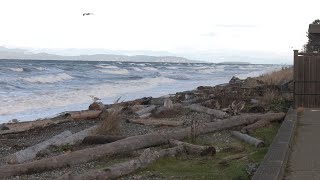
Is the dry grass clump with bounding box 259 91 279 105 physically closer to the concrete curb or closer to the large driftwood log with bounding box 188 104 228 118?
the large driftwood log with bounding box 188 104 228 118

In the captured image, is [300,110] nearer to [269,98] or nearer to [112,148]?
[269,98]

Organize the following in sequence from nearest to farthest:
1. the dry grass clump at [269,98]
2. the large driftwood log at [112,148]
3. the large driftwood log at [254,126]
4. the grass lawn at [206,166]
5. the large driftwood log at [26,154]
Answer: the grass lawn at [206,166] < the large driftwood log at [112,148] < the large driftwood log at [26,154] < the large driftwood log at [254,126] < the dry grass clump at [269,98]

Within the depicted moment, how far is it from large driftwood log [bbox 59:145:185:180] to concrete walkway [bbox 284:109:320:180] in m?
2.24

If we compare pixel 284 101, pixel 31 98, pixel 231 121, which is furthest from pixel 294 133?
pixel 31 98

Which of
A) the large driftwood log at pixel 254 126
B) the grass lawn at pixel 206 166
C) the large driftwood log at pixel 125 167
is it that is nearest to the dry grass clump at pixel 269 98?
the large driftwood log at pixel 254 126

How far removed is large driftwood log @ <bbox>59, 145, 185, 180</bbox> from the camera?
23.5 feet

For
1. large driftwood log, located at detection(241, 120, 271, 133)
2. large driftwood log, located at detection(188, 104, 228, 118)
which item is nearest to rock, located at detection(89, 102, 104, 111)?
large driftwood log, located at detection(188, 104, 228, 118)

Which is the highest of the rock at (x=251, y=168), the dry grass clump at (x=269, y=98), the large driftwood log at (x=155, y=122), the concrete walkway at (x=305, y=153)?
the dry grass clump at (x=269, y=98)

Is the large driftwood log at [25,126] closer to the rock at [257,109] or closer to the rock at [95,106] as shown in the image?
the rock at [95,106]

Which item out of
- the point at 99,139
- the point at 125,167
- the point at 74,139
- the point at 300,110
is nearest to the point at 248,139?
the point at 99,139

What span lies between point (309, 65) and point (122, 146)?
7.88 meters

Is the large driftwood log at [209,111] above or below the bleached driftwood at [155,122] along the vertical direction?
above

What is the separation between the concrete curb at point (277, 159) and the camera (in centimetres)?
651

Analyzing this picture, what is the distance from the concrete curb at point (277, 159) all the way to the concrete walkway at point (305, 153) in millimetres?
125
